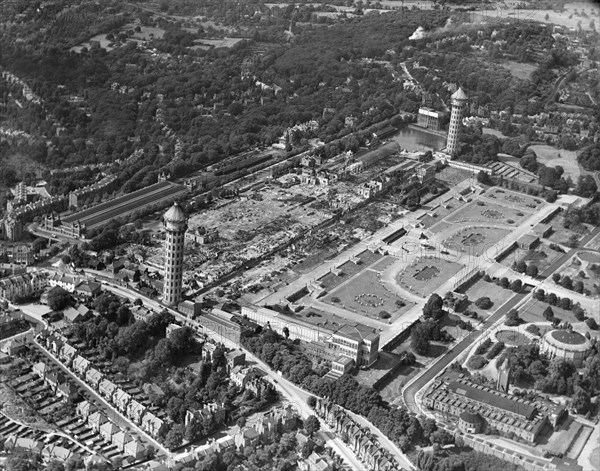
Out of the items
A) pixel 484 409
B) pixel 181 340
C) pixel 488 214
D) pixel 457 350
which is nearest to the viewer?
pixel 484 409

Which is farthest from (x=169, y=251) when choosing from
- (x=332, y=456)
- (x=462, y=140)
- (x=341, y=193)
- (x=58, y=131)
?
(x=462, y=140)

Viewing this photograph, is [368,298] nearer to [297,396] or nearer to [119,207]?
[297,396]

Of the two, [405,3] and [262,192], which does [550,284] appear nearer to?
[262,192]

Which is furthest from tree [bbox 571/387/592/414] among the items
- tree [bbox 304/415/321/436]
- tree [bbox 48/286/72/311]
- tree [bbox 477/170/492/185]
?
tree [bbox 477/170/492/185]

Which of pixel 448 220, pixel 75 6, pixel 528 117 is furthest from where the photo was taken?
pixel 75 6

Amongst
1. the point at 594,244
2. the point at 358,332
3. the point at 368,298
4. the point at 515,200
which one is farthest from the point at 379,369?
the point at 515,200
